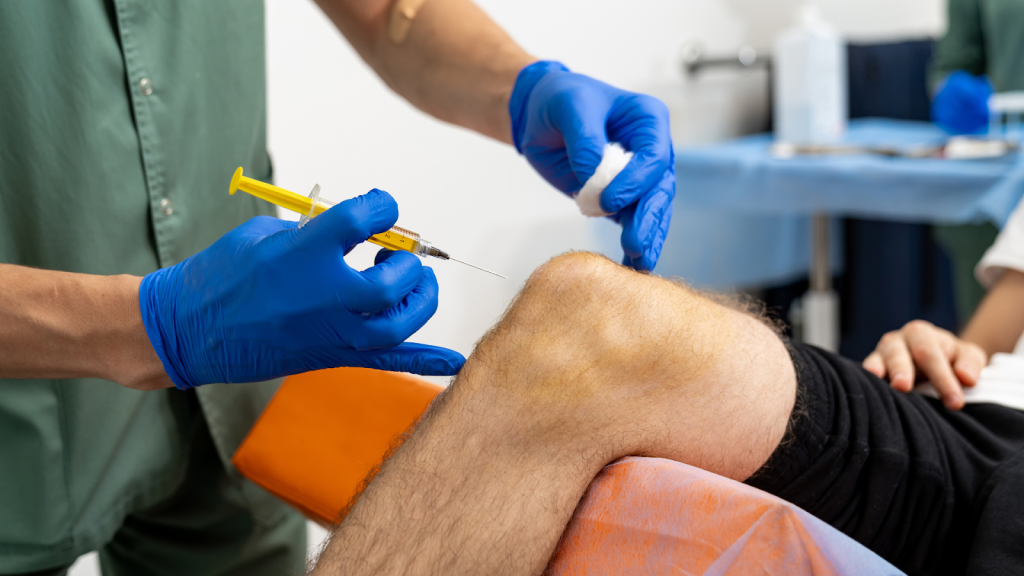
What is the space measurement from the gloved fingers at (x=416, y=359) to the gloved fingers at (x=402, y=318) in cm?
3

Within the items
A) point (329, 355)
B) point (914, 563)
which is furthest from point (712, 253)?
point (329, 355)

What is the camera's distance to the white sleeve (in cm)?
114

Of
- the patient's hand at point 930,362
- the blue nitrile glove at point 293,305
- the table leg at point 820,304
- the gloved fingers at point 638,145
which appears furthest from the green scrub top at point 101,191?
the table leg at point 820,304

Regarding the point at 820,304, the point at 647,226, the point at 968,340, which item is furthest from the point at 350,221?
the point at 820,304

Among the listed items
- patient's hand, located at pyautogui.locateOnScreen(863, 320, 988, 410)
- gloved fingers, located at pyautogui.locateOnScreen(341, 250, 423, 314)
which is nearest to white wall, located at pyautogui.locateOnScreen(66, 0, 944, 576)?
patient's hand, located at pyautogui.locateOnScreen(863, 320, 988, 410)

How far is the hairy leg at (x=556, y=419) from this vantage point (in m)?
0.56

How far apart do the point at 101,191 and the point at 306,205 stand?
321mm

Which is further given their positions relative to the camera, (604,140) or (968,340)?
(968,340)

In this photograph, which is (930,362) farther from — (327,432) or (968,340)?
(327,432)

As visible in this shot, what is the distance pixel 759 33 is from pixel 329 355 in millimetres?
2649

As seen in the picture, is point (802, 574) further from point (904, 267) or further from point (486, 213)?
point (904, 267)

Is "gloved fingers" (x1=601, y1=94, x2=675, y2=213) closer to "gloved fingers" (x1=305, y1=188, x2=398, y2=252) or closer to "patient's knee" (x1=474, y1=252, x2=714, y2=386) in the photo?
"patient's knee" (x1=474, y1=252, x2=714, y2=386)

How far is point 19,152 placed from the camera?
76cm

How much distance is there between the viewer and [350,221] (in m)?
0.55
